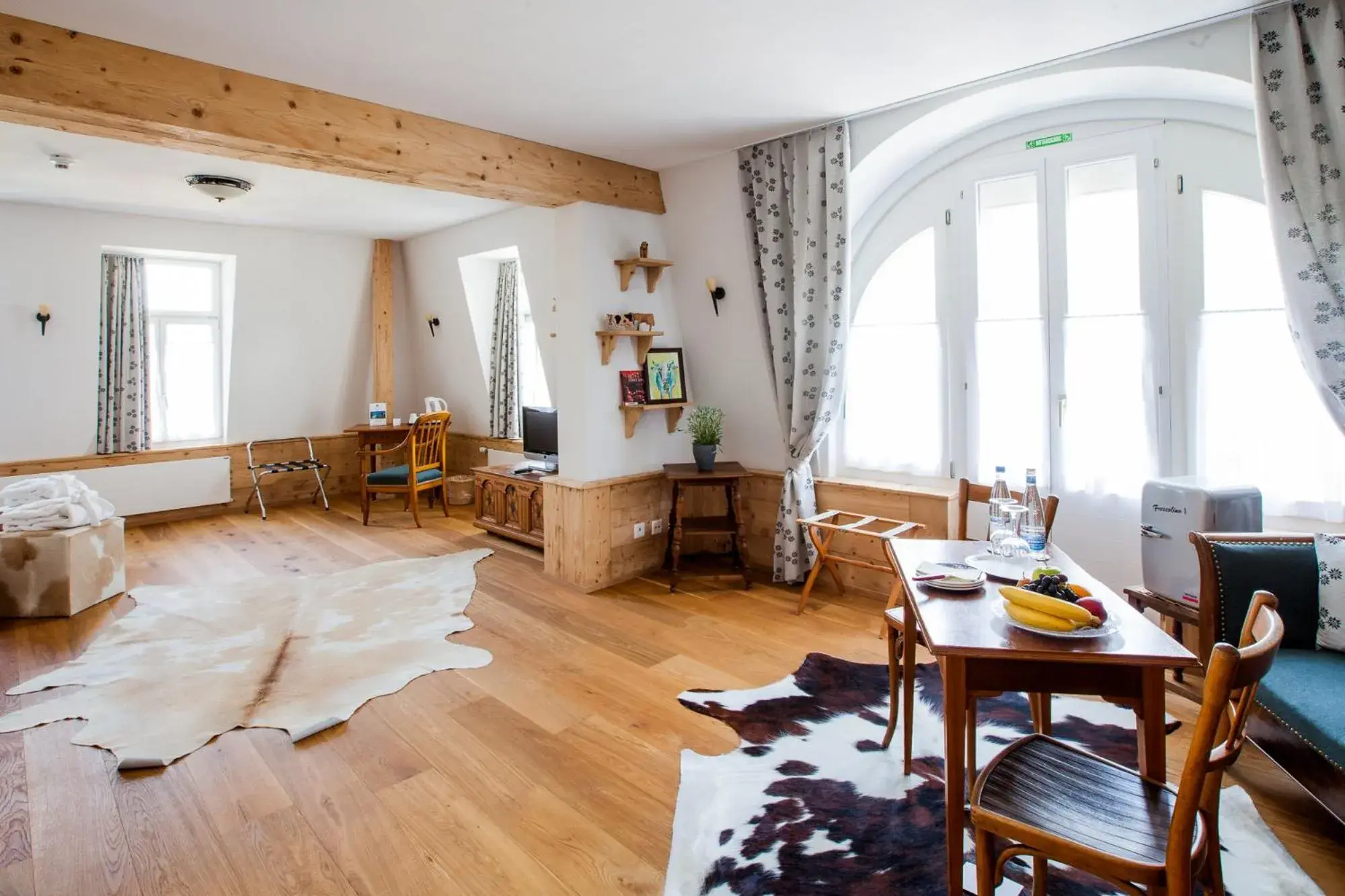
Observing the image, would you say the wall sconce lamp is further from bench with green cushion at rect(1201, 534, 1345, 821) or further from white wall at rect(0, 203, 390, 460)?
white wall at rect(0, 203, 390, 460)

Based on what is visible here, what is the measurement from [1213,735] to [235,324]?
749 centimetres

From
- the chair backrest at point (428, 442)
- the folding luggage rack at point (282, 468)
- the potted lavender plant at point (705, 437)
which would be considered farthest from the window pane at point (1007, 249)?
the folding luggage rack at point (282, 468)

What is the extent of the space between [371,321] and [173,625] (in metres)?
4.29

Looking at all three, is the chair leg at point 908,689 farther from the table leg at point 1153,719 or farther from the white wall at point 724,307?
the white wall at point 724,307

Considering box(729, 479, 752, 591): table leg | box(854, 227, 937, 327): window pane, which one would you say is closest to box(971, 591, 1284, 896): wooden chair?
box(729, 479, 752, 591): table leg

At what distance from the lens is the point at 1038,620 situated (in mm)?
1703

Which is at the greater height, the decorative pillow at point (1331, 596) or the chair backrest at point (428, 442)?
the chair backrest at point (428, 442)

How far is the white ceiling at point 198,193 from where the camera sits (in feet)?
13.9

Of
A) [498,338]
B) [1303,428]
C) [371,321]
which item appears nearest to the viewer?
[1303,428]

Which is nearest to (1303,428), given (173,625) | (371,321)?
(173,625)

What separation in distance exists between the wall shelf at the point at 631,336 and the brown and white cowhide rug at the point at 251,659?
169 centimetres

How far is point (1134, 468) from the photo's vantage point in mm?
3414

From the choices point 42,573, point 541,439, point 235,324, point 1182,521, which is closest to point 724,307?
point 541,439

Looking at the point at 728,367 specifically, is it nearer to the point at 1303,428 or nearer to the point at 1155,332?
the point at 1155,332
